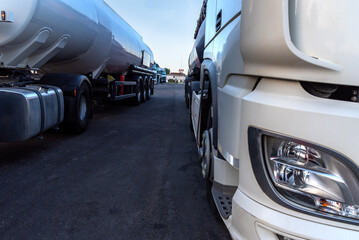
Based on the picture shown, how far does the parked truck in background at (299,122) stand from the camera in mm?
1100

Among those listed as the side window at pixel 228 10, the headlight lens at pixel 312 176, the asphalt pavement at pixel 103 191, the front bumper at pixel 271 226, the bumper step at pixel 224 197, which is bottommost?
A: the asphalt pavement at pixel 103 191

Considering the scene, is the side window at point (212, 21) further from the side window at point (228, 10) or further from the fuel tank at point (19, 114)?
the fuel tank at point (19, 114)

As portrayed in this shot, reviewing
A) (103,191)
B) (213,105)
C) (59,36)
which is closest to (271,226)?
(213,105)

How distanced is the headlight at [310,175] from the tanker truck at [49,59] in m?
3.72

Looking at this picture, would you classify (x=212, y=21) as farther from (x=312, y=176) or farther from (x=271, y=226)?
(x=271, y=226)

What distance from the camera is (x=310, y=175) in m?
1.19

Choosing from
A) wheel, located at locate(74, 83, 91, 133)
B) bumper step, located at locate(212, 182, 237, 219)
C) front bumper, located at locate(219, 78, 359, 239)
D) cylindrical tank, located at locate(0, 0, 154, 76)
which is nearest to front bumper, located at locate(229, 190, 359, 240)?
front bumper, located at locate(219, 78, 359, 239)

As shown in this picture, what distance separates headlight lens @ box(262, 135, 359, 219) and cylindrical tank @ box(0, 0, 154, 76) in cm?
420

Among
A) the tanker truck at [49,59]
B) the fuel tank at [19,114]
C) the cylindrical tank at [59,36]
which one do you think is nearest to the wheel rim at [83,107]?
the tanker truck at [49,59]

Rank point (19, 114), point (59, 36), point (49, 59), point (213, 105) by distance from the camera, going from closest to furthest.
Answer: point (213, 105) → point (19, 114) → point (59, 36) → point (49, 59)

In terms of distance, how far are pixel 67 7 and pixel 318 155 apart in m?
5.00

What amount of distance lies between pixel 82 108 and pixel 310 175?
5.77 m

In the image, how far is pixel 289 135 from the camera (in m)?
1.19

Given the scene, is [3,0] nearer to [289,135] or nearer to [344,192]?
[289,135]
